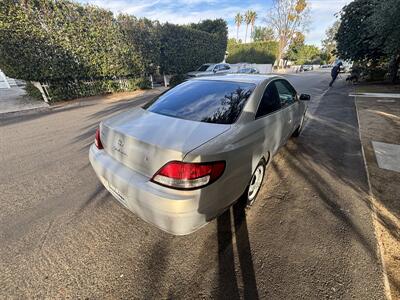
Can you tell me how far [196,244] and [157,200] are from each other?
810 mm

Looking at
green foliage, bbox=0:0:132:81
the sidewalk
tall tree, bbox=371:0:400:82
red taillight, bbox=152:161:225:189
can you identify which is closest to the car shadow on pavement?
red taillight, bbox=152:161:225:189

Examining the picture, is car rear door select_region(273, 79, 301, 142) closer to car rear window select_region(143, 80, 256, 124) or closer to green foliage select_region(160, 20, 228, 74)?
car rear window select_region(143, 80, 256, 124)

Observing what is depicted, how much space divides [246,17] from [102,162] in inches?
3070

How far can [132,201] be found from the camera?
2.01m

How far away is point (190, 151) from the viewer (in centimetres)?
175

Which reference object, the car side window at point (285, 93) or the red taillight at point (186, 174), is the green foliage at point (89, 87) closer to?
the car side window at point (285, 93)

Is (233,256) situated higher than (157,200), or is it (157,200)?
(157,200)

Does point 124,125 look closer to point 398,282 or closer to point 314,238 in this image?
point 314,238

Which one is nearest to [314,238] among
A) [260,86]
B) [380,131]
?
[260,86]

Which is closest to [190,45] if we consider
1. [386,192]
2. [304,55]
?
[386,192]

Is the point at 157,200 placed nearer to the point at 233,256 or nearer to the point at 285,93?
the point at 233,256

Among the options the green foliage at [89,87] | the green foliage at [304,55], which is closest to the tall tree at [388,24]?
the green foliage at [89,87]

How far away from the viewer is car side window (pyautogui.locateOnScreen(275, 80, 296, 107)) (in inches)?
134

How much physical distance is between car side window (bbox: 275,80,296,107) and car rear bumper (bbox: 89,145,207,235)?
7.99 ft
